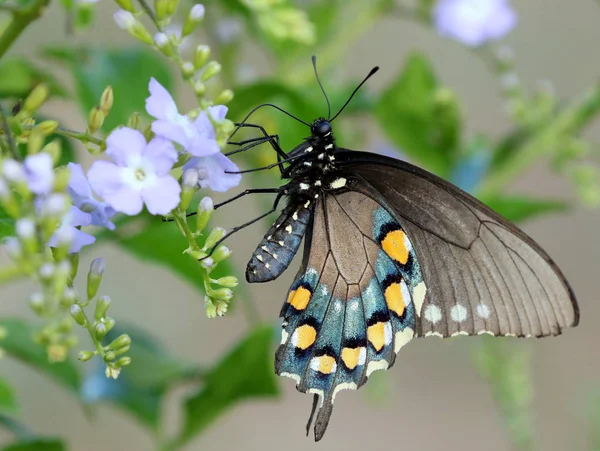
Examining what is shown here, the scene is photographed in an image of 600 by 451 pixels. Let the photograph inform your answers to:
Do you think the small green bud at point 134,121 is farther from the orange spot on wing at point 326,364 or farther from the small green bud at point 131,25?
the orange spot on wing at point 326,364

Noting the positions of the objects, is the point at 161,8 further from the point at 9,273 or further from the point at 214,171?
the point at 9,273

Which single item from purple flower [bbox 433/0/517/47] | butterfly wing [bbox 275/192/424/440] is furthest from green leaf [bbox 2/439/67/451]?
purple flower [bbox 433/0/517/47]

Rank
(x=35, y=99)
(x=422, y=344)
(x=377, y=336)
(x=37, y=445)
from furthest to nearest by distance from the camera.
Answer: (x=422, y=344), (x=377, y=336), (x=37, y=445), (x=35, y=99)

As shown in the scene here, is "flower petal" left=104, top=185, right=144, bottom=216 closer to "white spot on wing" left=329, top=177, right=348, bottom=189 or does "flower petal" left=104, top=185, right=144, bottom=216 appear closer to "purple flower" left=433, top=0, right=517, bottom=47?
"white spot on wing" left=329, top=177, right=348, bottom=189

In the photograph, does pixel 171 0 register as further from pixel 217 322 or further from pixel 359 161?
pixel 217 322

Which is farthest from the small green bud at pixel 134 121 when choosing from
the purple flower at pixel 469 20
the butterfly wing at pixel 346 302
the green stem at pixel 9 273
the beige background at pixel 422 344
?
the beige background at pixel 422 344

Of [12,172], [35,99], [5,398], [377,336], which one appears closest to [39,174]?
[12,172]
